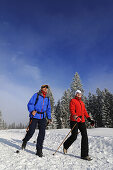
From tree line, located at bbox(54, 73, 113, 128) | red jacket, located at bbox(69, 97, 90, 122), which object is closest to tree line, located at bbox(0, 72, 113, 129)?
tree line, located at bbox(54, 73, 113, 128)

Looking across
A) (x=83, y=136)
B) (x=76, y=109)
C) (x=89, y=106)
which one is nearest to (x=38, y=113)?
(x=76, y=109)

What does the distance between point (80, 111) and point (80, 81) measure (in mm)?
28731

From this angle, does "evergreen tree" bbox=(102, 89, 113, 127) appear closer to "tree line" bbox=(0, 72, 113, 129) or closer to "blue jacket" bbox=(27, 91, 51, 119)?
"tree line" bbox=(0, 72, 113, 129)

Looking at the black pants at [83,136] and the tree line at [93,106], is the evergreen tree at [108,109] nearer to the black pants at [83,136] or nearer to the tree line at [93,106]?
the tree line at [93,106]

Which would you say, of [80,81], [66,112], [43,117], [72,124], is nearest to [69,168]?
[72,124]

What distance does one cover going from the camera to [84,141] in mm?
4738

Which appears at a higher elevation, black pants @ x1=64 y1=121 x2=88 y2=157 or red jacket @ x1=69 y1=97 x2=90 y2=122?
red jacket @ x1=69 y1=97 x2=90 y2=122

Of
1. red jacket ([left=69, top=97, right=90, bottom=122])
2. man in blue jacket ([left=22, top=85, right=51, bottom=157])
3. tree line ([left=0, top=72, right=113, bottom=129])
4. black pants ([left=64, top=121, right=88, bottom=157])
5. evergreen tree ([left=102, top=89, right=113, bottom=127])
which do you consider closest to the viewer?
black pants ([left=64, top=121, right=88, bottom=157])

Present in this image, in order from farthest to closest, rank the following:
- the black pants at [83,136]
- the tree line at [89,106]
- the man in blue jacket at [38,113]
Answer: the tree line at [89,106] → the man in blue jacket at [38,113] → the black pants at [83,136]

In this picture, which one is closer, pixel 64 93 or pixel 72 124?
pixel 72 124

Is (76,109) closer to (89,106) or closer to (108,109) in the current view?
(108,109)

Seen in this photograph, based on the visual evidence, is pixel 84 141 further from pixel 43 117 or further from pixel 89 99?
pixel 89 99

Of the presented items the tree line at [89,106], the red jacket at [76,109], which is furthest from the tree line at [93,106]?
the red jacket at [76,109]

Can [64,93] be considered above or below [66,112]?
above
